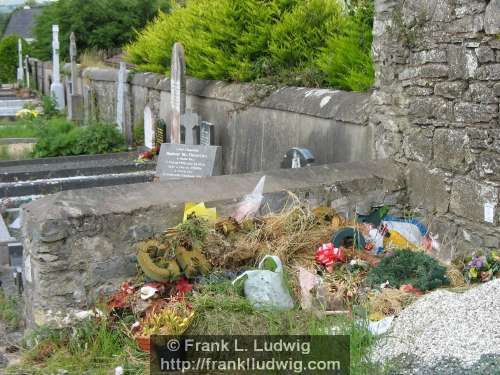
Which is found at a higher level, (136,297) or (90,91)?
(90,91)

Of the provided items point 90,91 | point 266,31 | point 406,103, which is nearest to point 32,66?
point 90,91

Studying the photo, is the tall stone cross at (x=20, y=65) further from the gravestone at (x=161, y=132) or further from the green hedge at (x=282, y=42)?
the green hedge at (x=282, y=42)

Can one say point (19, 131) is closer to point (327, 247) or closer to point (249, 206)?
point (249, 206)

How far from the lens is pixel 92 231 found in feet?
14.3

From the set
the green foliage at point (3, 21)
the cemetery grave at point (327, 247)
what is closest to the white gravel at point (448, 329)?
the cemetery grave at point (327, 247)

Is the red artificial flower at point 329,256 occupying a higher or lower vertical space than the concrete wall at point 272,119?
lower

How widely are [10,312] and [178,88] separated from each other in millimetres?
5240

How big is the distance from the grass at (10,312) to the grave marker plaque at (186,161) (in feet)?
9.98

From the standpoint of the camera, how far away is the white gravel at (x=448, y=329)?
324 centimetres

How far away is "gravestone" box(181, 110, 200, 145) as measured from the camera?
32.5 feet

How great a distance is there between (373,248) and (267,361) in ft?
5.39

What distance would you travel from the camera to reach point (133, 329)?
4039mm

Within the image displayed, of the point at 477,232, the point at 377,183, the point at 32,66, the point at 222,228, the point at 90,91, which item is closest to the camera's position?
the point at 222,228

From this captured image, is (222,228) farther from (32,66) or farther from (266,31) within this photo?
(32,66)
